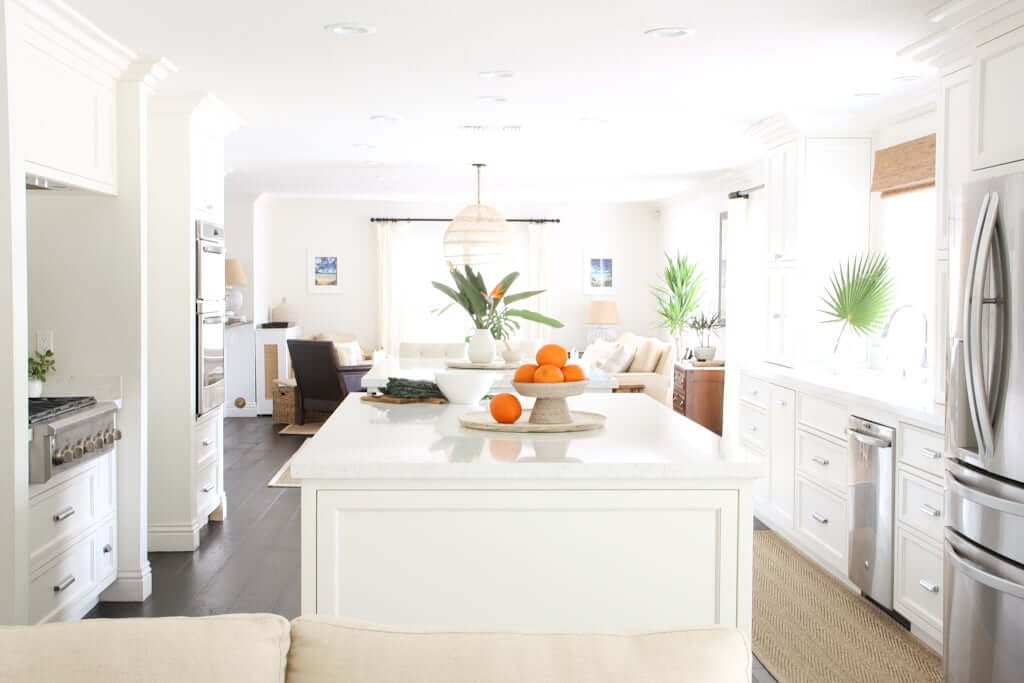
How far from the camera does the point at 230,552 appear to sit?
5.05 m

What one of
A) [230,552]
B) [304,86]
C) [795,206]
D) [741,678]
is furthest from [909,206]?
[741,678]

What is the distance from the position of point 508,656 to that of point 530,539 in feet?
4.20

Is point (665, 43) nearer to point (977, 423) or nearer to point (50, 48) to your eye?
point (977, 423)

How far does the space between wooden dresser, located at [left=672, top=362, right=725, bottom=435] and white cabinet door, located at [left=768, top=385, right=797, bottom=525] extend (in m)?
2.67

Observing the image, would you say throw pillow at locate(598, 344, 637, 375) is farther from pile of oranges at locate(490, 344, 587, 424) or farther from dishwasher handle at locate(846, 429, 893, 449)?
pile of oranges at locate(490, 344, 587, 424)

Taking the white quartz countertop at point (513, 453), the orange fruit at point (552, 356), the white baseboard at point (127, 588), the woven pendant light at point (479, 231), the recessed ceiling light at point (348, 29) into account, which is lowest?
the white baseboard at point (127, 588)

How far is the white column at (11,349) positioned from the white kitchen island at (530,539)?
117cm

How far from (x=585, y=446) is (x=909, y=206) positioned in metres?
3.46

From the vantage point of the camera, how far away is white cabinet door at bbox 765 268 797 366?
5.77 m

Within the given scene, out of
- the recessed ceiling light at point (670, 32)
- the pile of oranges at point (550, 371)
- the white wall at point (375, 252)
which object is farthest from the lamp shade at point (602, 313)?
the pile of oranges at point (550, 371)

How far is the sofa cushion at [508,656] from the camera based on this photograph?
1.24 m

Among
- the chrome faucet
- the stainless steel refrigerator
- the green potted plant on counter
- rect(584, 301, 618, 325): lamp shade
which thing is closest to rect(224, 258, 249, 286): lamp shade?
rect(584, 301, 618, 325): lamp shade

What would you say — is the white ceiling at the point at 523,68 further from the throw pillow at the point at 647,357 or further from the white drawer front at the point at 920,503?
the throw pillow at the point at 647,357

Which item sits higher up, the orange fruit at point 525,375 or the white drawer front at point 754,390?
the orange fruit at point 525,375
